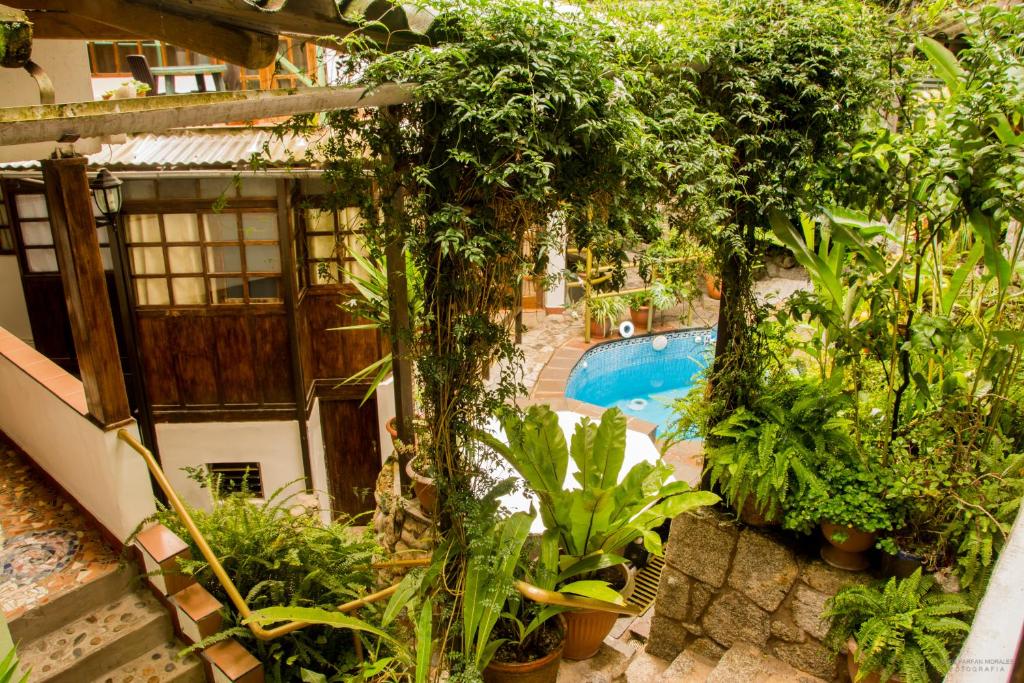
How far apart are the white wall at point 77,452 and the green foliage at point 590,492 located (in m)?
2.05

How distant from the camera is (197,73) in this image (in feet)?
23.0

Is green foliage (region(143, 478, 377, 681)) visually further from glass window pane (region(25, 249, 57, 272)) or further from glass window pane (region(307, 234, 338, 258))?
glass window pane (region(25, 249, 57, 272))

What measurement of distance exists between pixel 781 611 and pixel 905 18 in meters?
3.15

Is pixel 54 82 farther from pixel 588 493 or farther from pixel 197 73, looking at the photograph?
pixel 588 493

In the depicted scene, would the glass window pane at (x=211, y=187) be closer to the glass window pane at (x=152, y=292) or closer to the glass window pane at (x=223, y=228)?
the glass window pane at (x=223, y=228)

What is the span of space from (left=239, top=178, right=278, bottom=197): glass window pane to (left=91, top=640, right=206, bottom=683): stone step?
14.0ft

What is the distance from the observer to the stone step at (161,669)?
3369 millimetres

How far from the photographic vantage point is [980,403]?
3234 mm

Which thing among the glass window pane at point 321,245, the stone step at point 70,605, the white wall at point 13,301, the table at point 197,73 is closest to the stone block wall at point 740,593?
the stone step at point 70,605

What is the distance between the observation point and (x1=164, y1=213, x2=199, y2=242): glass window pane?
22.0ft

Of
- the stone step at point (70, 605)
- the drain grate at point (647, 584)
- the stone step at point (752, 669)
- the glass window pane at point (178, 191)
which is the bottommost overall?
the drain grate at point (647, 584)

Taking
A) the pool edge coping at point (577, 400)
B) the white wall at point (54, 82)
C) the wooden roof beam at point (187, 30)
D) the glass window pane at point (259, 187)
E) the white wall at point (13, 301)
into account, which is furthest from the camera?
the pool edge coping at point (577, 400)

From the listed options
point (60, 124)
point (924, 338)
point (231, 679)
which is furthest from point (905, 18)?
point (231, 679)

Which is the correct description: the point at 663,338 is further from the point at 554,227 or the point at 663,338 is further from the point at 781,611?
the point at 554,227
